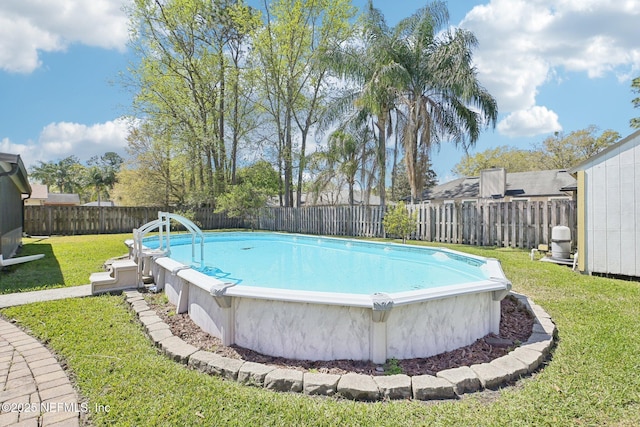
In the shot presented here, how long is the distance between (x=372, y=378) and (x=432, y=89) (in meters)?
13.2

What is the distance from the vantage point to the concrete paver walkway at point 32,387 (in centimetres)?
197

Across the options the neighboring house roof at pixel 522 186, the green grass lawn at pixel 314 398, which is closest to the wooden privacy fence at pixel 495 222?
the green grass lawn at pixel 314 398

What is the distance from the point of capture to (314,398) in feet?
7.15

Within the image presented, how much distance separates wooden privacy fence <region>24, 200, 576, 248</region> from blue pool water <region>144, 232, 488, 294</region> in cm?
359

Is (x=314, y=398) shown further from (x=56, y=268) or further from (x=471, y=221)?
(x=471, y=221)

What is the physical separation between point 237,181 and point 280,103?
5.85 meters

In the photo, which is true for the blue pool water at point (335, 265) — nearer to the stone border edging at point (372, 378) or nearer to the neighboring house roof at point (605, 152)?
the stone border edging at point (372, 378)

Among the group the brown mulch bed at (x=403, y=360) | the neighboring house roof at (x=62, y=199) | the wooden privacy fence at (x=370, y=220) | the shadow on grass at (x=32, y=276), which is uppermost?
the neighboring house roof at (x=62, y=199)

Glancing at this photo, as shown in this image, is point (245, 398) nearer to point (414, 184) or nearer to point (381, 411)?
point (381, 411)

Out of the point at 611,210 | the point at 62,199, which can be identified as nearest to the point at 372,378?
the point at 611,210

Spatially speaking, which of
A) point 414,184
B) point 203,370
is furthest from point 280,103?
point 203,370

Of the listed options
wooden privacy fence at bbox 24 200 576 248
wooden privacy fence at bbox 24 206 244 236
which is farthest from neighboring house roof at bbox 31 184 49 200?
wooden privacy fence at bbox 24 200 576 248

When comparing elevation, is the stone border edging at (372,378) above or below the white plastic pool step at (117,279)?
below

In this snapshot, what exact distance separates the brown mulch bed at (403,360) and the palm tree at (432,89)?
9.89 metres
